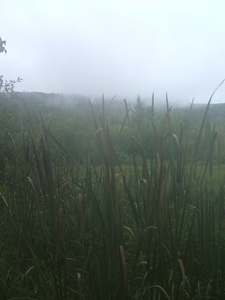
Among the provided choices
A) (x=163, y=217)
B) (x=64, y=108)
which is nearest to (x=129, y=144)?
(x=163, y=217)

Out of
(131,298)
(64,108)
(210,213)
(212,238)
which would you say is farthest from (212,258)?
(64,108)

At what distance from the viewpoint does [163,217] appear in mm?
1594

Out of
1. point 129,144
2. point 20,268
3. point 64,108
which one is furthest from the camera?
point 64,108

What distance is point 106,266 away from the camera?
4.75 feet

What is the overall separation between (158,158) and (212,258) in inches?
21.7

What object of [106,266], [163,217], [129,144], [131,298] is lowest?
[131,298]

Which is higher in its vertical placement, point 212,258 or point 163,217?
point 163,217

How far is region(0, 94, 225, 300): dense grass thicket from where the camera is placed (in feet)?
4.75

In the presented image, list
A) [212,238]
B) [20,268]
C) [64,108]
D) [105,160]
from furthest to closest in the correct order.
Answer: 1. [64,108]
2. [20,268]
3. [212,238]
4. [105,160]

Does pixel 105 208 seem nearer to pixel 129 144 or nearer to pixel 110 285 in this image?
pixel 110 285

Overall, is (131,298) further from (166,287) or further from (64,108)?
(64,108)

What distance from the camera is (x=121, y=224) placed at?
1.50m

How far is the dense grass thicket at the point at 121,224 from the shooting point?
145 cm

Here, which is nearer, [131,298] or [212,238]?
[131,298]
